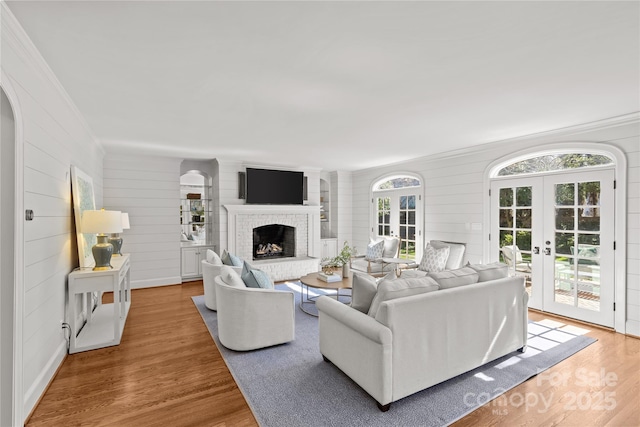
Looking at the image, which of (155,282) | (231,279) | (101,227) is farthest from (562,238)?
(155,282)

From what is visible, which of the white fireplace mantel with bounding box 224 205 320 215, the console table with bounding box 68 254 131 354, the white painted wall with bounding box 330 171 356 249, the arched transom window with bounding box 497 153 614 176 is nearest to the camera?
the console table with bounding box 68 254 131 354

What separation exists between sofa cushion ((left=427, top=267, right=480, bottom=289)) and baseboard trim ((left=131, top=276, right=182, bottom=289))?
4902 mm

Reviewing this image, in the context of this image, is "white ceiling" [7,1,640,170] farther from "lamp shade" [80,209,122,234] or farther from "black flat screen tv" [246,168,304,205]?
"black flat screen tv" [246,168,304,205]

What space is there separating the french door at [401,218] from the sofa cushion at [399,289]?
3.78 m

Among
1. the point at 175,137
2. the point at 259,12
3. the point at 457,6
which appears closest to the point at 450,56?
the point at 457,6

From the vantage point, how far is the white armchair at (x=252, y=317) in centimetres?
301

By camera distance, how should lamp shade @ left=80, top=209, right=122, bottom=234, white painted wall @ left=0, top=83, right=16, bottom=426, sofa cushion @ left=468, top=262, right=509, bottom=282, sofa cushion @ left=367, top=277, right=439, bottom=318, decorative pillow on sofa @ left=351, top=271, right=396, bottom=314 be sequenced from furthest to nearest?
lamp shade @ left=80, top=209, right=122, bottom=234
sofa cushion @ left=468, top=262, right=509, bottom=282
decorative pillow on sofa @ left=351, top=271, right=396, bottom=314
sofa cushion @ left=367, top=277, right=439, bottom=318
white painted wall @ left=0, top=83, right=16, bottom=426

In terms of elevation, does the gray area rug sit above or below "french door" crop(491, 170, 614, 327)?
below

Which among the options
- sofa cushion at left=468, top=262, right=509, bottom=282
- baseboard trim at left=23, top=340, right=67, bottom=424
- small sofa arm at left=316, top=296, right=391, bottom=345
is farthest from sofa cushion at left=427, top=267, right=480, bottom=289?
baseboard trim at left=23, top=340, right=67, bottom=424

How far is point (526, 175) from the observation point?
4.41 m

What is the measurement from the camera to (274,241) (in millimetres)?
7086

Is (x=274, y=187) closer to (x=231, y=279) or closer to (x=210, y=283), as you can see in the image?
(x=210, y=283)

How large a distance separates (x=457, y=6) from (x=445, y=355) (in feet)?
7.55

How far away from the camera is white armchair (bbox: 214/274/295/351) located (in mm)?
3012
